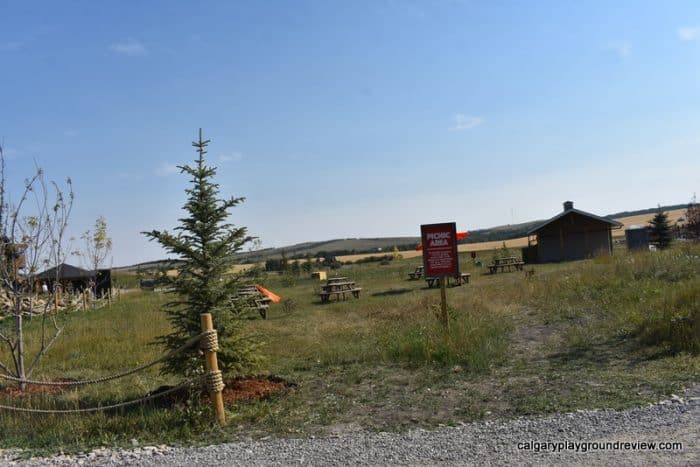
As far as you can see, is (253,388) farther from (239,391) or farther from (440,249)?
Result: (440,249)

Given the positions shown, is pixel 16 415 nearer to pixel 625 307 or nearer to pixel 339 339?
pixel 339 339

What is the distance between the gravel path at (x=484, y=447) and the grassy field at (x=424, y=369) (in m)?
0.31

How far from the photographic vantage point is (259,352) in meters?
7.27

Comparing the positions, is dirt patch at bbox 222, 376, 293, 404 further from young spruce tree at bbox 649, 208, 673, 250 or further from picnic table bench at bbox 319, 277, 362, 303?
young spruce tree at bbox 649, 208, 673, 250

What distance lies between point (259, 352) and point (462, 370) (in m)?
2.61

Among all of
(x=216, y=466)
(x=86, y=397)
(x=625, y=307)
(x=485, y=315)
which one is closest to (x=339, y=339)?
(x=485, y=315)

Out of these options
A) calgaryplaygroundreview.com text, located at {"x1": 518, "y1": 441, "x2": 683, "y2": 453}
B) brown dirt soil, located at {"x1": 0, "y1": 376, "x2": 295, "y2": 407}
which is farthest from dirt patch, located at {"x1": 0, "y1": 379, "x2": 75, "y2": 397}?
calgaryplaygroundreview.com text, located at {"x1": 518, "y1": 441, "x2": 683, "y2": 453}

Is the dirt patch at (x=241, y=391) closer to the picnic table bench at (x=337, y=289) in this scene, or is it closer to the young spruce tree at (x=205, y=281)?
the young spruce tree at (x=205, y=281)

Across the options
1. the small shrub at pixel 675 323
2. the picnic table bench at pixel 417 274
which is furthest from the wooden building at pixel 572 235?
the small shrub at pixel 675 323

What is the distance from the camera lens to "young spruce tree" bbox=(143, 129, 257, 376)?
671 cm

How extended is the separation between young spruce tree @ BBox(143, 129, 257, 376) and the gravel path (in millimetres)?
1854

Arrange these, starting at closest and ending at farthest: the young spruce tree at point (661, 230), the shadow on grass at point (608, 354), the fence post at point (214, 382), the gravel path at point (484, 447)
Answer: the gravel path at point (484, 447)
the fence post at point (214, 382)
the shadow on grass at point (608, 354)
the young spruce tree at point (661, 230)

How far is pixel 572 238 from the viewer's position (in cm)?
3409

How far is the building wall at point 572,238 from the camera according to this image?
1321 inches
